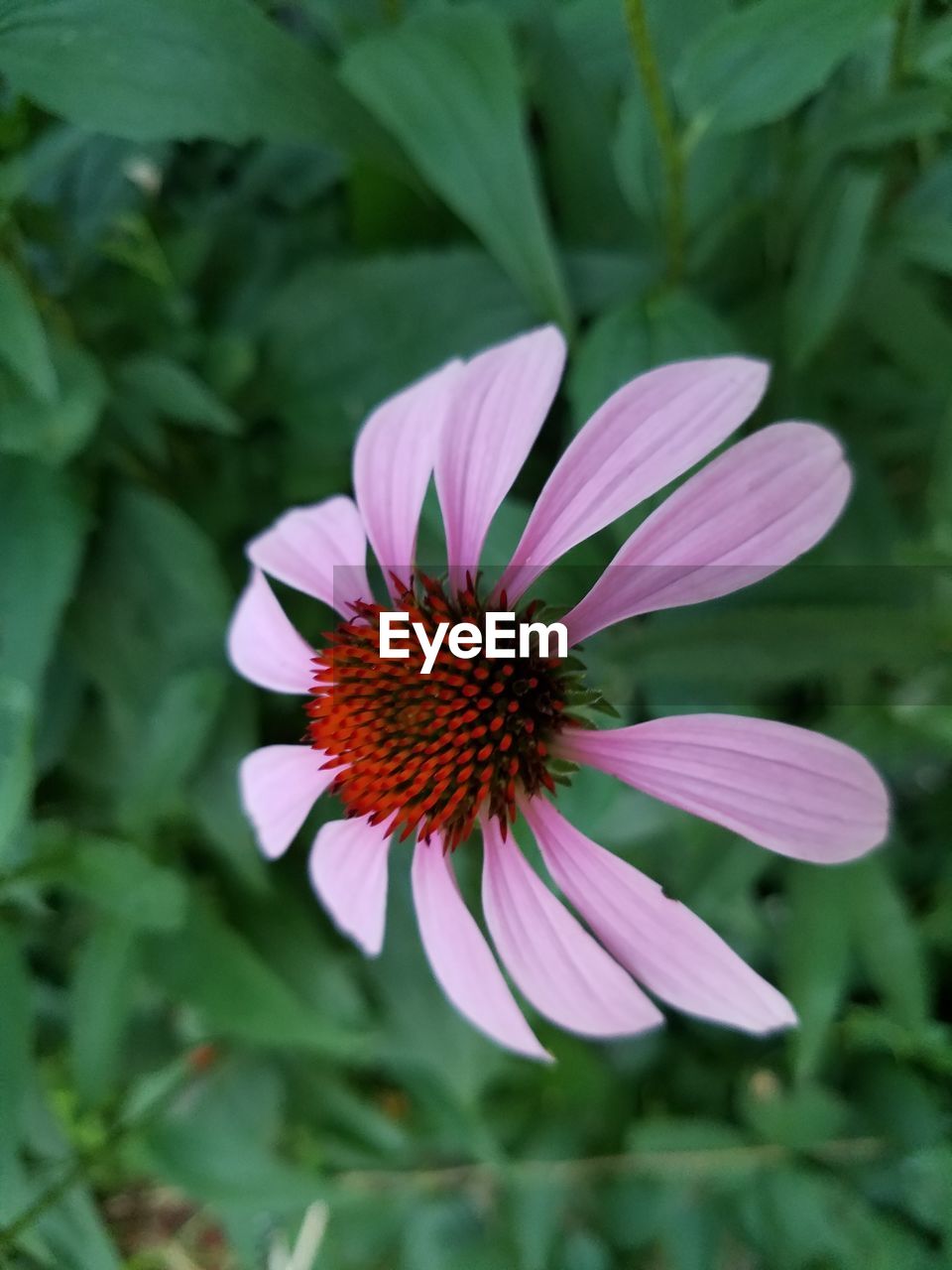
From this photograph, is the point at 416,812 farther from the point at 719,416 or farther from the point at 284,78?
the point at 284,78

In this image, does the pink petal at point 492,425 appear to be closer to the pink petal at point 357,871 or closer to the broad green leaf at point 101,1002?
the pink petal at point 357,871

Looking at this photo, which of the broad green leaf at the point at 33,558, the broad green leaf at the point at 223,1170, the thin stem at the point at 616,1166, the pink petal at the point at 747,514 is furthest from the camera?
the thin stem at the point at 616,1166

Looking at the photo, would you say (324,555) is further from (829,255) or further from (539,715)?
(829,255)

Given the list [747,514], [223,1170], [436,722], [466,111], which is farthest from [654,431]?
[223,1170]

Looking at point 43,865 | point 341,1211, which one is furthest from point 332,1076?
point 43,865

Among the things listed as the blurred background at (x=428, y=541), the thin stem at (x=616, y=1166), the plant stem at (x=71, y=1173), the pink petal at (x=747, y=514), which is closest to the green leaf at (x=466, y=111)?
the blurred background at (x=428, y=541)

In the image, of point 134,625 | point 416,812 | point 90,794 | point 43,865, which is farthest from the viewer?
point 90,794
